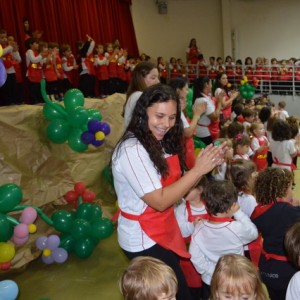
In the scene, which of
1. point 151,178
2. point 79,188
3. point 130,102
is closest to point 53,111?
point 79,188

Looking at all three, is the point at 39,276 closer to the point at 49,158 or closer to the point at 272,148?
the point at 49,158

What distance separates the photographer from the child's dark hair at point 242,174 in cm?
280

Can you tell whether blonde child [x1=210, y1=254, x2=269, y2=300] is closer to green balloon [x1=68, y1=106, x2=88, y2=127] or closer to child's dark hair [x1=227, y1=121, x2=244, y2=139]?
green balloon [x1=68, y1=106, x2=88, y2=127]

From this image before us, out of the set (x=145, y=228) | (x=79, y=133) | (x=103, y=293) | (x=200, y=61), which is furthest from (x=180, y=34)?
(x=145, y=228)

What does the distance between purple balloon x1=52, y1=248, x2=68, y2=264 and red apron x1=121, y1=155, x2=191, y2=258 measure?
1.77m

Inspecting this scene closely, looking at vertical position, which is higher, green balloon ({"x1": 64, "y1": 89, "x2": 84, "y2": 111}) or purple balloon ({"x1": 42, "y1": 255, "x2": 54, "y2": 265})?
green balloon ({"x1": 64, "y1": 89, "x2": 84, "y2": 111})

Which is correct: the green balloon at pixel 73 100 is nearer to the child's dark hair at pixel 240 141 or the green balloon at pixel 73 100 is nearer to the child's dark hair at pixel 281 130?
the child's dark hair at pixel 240 141

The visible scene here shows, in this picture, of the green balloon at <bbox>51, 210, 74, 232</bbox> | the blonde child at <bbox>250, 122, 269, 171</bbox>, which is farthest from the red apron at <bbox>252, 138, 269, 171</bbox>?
the green balloon at <bbox>51, 210, 74, 232</bbox>

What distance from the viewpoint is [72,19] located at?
340 inches

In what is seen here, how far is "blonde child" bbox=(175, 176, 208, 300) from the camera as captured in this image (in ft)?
8.18

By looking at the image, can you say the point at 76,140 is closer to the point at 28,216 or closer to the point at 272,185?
the point at 28,216

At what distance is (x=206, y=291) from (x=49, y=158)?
2018mm

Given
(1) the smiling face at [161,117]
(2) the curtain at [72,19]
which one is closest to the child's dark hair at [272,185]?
(1) the smiling face at [161,117]

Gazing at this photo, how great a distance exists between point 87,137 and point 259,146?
7.12 ft
